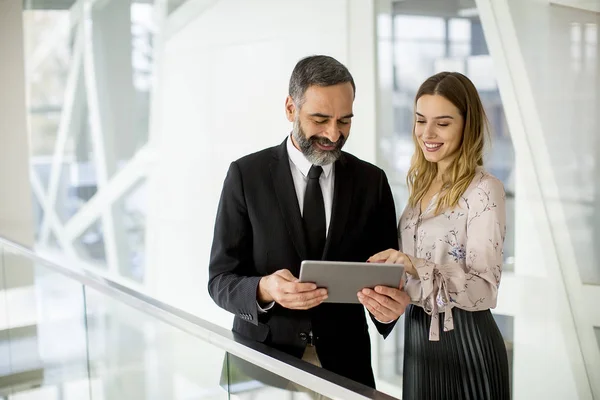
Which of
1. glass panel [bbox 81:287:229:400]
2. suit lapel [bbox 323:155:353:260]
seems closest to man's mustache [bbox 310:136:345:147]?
suit lapel [bbox 323:155:353:260]

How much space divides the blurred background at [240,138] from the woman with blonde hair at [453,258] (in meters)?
0.69

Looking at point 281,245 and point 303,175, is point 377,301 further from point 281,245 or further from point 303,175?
point 303,175

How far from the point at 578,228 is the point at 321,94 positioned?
227 cm

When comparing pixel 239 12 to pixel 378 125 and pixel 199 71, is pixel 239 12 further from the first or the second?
pixel 378 125

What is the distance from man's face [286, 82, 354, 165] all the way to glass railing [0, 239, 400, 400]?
61 cm

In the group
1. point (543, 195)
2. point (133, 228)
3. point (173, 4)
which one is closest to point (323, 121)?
point (543, 195)

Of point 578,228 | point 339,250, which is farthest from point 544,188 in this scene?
point 339,250

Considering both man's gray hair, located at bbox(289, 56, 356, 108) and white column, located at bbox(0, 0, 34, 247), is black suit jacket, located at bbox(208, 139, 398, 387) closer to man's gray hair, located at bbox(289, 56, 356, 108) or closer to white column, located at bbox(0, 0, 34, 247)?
man's gray hair, located at bbox(289, 56, 356, 108)

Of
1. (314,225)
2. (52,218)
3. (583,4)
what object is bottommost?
(52,218)

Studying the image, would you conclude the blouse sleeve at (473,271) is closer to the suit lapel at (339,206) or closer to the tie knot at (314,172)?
the suit lapel at (339,206)

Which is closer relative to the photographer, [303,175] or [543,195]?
[303,175]

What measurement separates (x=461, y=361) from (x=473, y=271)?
11.0 inches

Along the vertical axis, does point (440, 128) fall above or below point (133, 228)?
above

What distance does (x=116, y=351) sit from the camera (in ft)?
11.9
